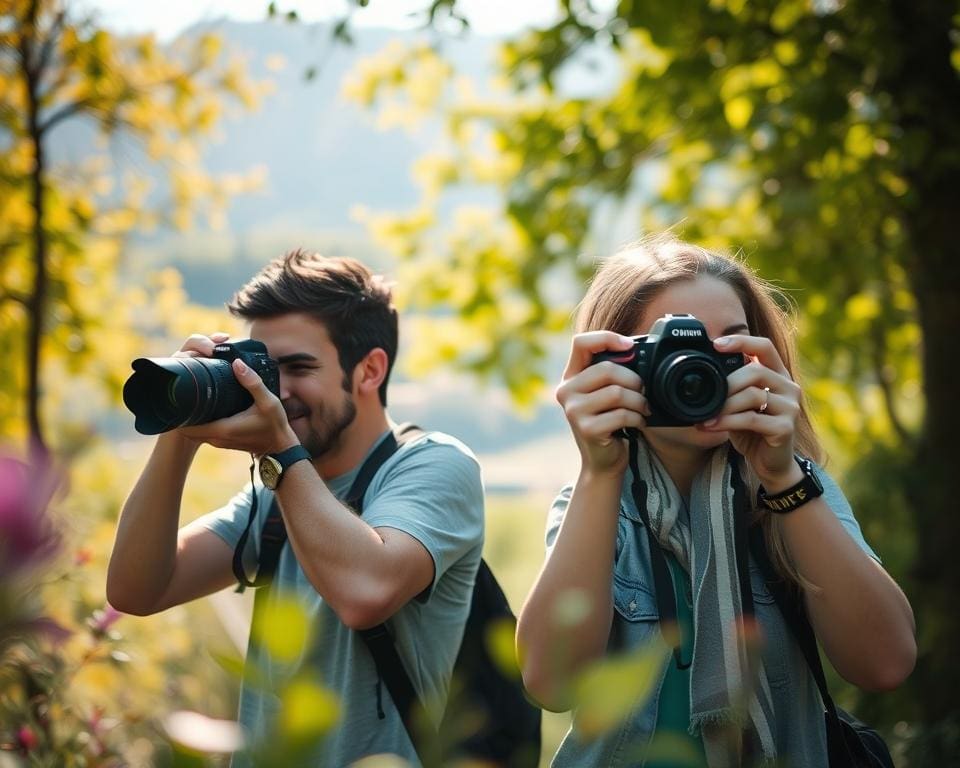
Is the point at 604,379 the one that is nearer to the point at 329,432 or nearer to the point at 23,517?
the point at 329,432

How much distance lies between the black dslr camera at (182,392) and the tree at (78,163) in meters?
2.88

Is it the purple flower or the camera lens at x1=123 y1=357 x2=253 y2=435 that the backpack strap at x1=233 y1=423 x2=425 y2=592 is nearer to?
the camera lens at x1=123 y1=357 x2=253 y2=435

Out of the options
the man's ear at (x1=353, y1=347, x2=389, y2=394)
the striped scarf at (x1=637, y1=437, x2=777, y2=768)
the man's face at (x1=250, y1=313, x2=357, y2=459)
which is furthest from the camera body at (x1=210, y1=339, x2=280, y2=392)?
the striped scarf at (x1=637, y1=437, x2=777, y2=768)

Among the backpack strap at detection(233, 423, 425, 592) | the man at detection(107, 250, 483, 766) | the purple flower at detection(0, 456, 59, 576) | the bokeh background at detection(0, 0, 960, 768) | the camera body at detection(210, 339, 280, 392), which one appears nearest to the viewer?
the purple flower at detection(0, 456, 59, 576)

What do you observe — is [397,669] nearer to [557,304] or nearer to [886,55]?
[886,55]

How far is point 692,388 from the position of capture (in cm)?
163

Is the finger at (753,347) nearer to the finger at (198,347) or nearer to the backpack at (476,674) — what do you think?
the backpack at (476,674)

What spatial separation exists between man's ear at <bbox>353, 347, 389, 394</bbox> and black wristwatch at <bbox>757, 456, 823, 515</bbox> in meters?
1.06

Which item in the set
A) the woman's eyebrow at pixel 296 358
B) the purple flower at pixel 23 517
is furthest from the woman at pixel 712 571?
the purple flower at pixel 23 517

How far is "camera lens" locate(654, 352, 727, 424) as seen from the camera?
1.62 metres

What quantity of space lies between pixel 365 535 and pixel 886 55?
11.0ft

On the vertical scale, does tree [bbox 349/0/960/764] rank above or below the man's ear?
above

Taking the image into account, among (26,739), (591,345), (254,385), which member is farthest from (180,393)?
(591,345)

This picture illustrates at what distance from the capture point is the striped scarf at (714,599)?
152 cm
